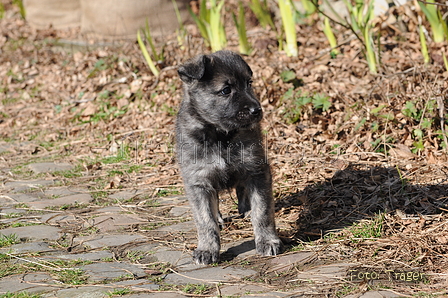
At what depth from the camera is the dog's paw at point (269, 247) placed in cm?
366

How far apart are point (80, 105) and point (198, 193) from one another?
198 inches

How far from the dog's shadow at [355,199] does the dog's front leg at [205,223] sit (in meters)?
0.64

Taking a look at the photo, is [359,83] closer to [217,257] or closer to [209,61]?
[209,61]

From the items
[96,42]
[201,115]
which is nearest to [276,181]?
[201,115]

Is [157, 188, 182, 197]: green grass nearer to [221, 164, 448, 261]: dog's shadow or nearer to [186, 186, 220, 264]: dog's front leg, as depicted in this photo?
[221, 164, 448, 261]: dog's shadow

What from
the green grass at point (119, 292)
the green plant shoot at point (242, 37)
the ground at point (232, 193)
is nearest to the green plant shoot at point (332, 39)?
the ground at point (232, 193)

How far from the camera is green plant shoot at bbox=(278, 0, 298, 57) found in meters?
7.48

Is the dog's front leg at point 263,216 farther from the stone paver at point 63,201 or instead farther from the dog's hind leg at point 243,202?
the stone paver at point 63,201

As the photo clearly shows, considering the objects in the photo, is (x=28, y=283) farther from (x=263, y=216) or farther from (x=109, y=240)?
(x=263, y=216)

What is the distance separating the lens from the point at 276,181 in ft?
17.1

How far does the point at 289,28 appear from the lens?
25.0 feet

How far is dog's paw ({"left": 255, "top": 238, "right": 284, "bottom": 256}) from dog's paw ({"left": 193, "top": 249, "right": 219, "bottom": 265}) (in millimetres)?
301

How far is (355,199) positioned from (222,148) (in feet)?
4.16

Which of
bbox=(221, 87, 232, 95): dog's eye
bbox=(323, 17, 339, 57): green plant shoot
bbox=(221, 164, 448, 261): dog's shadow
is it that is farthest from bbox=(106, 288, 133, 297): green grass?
bbox=(323, 17, 339, 57): green plant shoot
